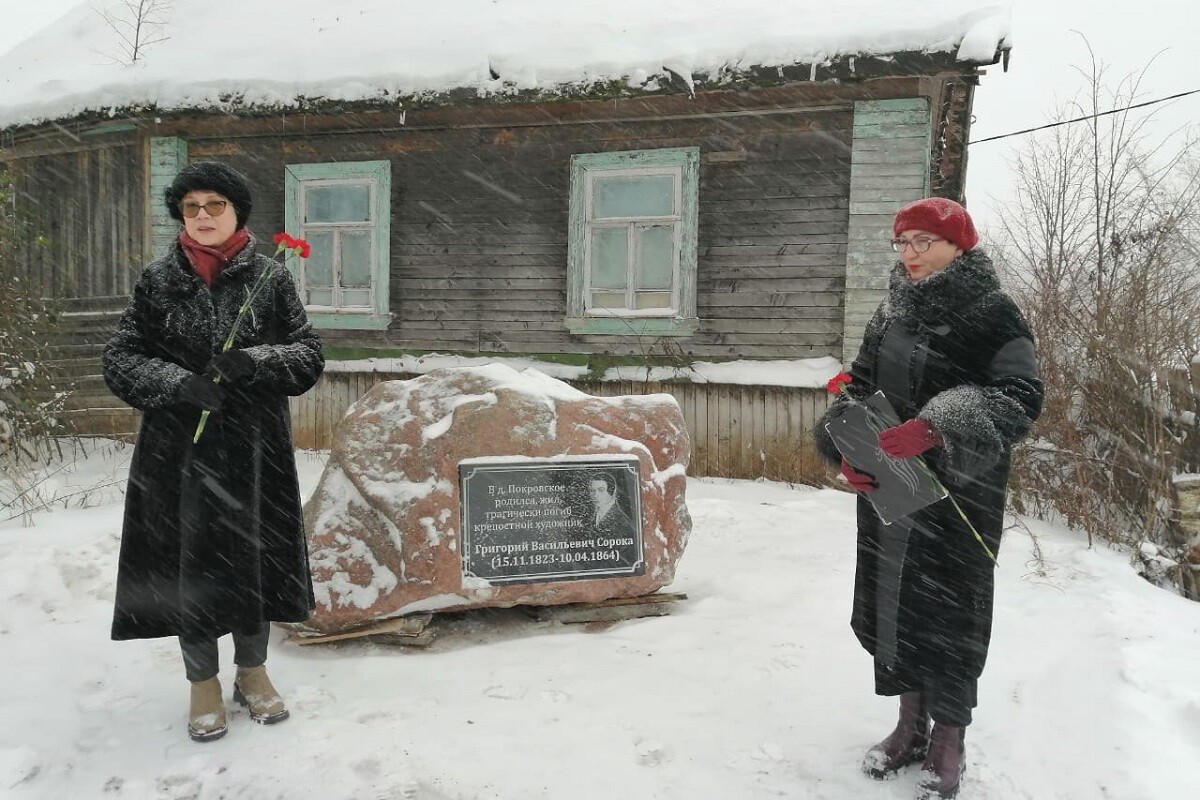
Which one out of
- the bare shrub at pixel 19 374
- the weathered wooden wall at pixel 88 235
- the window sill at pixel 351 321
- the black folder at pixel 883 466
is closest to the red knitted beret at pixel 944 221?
the black folder at pixel 883 466

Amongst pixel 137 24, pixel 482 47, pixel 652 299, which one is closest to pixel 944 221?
pixel 652 299

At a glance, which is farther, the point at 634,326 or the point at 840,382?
the point at 634,326

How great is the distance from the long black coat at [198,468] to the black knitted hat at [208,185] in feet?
0.46

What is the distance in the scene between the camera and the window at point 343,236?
7531 mm

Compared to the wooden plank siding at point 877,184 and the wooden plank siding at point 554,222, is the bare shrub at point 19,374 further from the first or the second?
the wooden plank siding at point 877,184

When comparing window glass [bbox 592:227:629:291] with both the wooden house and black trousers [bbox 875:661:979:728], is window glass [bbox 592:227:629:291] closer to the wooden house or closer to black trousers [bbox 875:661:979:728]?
the wooden house

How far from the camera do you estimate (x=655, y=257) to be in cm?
689

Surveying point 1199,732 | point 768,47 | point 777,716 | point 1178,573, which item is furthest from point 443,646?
point 768,47

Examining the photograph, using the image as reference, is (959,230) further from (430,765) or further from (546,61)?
(546,61)

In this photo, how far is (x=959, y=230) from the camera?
199 cm

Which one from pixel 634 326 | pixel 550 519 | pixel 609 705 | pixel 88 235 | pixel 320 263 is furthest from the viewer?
pixel 88 235

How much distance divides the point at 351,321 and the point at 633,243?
115 inches

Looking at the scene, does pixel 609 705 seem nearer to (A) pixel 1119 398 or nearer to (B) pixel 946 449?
(B) pixel 946 449

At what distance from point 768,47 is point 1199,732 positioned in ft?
16.7
